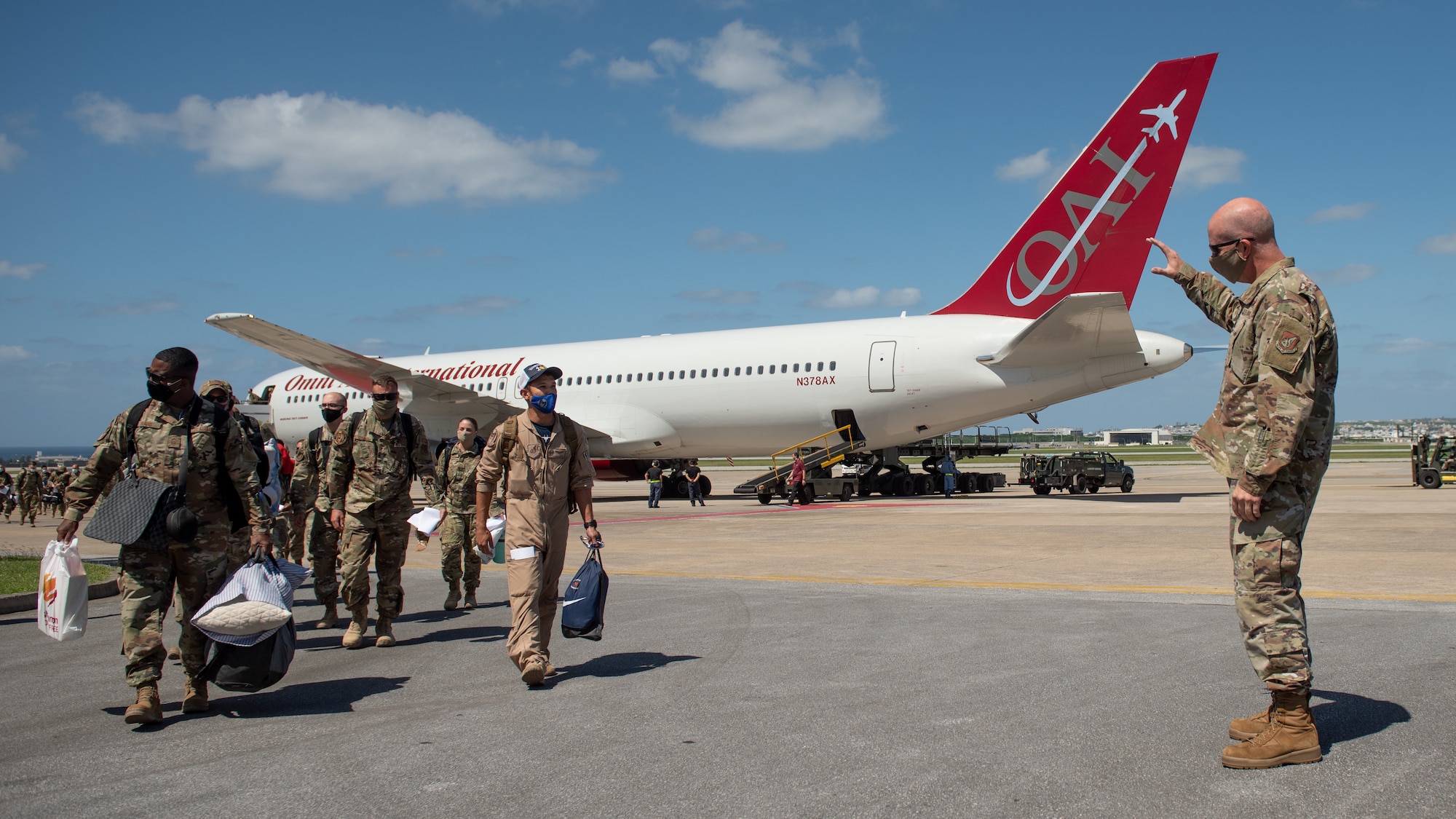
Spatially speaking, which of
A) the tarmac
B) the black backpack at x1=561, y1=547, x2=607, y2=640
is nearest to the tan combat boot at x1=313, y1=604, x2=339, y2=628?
the tarmac

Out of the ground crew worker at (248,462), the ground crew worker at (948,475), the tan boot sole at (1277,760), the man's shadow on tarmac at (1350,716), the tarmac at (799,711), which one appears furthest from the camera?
the ground crew worker at (948,475)

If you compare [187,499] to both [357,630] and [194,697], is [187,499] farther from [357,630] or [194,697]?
[357,630]

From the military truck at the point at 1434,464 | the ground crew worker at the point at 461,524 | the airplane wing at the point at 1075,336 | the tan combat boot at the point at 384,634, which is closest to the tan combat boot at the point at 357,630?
the tan combat boot at the point at 384,634

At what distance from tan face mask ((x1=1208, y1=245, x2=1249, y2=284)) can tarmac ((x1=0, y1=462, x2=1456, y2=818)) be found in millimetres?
1977

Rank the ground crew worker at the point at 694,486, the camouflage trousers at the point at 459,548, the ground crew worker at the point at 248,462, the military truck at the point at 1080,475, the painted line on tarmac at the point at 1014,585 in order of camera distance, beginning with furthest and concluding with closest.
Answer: the military truck at the point at 1080,475
the ground crew worker at the point at 694,486
the camouflage trousers at the point at 459,548
the painted line on tarmac at the point at 1014,585
the ground crew worker at the point at 248,462

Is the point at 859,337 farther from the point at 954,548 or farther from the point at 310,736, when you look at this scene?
the point at 310,736

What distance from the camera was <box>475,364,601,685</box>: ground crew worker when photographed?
6059 mm

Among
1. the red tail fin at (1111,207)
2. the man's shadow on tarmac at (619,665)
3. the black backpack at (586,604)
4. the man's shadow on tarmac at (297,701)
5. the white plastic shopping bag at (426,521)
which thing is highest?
the red tail fin at (1111,207)

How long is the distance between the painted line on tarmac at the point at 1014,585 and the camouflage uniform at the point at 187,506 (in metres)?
5.64

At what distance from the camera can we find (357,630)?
7457 mm

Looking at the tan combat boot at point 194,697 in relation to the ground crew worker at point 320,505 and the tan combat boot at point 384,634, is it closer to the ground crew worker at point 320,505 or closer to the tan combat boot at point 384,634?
the tan combat boot at point 384,634

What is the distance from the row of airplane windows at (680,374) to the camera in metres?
23.3

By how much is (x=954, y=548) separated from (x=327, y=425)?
7.63m

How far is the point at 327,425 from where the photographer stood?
913cm
